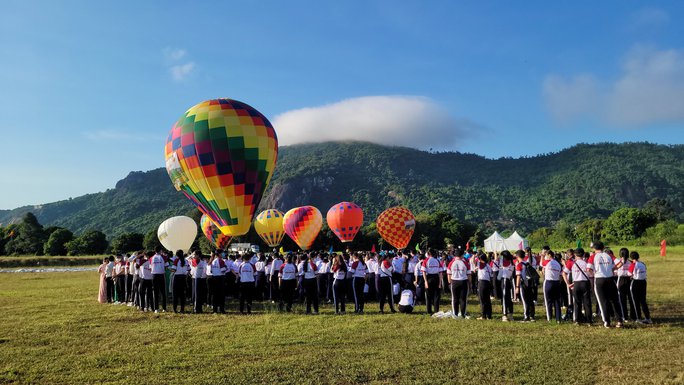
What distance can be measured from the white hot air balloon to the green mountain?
350 feet

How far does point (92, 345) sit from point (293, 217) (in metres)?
Result: 28.7

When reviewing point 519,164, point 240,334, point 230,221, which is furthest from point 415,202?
point 240,334

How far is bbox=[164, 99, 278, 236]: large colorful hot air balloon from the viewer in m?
21.5

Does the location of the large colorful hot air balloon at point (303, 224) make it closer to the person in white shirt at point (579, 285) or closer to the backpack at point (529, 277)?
the backpack at point (529, 277)

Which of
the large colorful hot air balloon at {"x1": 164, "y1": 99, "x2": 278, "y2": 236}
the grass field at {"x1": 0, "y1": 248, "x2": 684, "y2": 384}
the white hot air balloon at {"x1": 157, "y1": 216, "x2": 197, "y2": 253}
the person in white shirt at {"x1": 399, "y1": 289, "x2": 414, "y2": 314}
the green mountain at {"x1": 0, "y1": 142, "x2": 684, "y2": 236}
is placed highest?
the green mountain at {"x1": 0, "y1": 142, "x2": 684, "y2": 236}

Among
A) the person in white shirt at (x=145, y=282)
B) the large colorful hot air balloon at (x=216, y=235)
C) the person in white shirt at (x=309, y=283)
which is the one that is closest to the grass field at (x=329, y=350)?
the person in white shirt at (x=309, y=283)

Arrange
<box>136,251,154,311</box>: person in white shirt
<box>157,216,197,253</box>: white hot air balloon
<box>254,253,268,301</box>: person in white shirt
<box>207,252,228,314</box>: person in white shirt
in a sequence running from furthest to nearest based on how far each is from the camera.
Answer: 1. <box>157,216,197,253</box>: white hot air balloon
2. <box>254,253,268,301</box>: person in white shirt
3. <box>136,251,154,311</box>: person in white shirt
4. <box>207,252,228,314</box>: person in white shirt

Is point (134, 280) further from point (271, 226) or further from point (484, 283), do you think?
point (271, 226)

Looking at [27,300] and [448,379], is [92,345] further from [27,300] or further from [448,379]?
[27,300]

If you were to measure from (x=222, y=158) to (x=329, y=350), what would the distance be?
13000mm

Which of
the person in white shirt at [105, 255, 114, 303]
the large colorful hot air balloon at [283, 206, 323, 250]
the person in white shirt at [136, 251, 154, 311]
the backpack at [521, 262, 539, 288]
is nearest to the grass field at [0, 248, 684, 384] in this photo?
the person in white shirt at [136, 251, 154, 311]

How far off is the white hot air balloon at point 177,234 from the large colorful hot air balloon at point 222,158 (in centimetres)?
833

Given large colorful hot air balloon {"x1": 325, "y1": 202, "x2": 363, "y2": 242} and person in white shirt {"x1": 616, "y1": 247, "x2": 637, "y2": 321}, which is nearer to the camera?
person in white shirt {"x1": 616, "y1": 247, "x2": 637, "y2": 321}

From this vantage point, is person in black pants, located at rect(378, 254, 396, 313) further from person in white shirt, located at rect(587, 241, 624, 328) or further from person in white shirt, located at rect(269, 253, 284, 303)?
person in white shirt, located at rect(587, 241, 624, 328)
